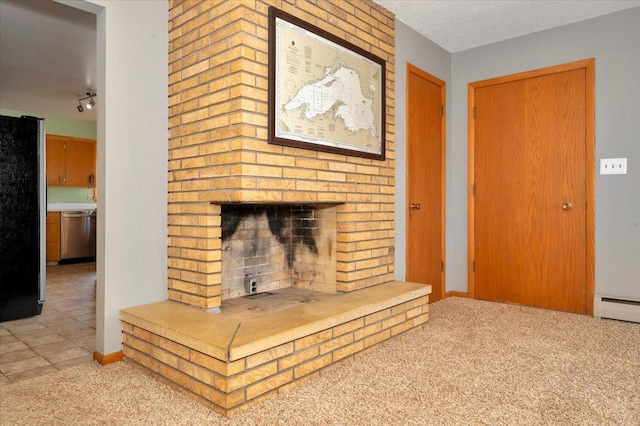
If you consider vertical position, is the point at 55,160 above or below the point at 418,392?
above

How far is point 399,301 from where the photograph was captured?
8.70 ft

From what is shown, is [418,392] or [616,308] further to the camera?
[616,308]

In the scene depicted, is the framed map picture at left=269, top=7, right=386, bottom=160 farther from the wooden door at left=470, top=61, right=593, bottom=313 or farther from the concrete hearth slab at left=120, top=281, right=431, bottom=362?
the wooden door at left=470, top=61, right=593, bottom=313

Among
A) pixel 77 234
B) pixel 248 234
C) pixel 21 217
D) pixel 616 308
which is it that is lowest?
pixel 616 308

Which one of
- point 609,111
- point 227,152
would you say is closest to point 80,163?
point 227,152

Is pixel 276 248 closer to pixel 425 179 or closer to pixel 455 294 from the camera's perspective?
pixel 425 179

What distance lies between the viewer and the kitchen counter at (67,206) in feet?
20.9

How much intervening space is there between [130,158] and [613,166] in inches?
138

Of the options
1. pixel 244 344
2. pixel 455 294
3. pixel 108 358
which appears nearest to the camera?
pixel 244 344

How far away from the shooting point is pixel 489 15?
10.7 ft

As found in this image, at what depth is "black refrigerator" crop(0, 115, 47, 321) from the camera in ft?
10.3

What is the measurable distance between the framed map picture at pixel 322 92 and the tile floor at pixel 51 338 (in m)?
1.77

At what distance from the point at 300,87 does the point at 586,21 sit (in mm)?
2643

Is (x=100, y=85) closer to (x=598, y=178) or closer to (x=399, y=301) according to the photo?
(x=399, y=301)
